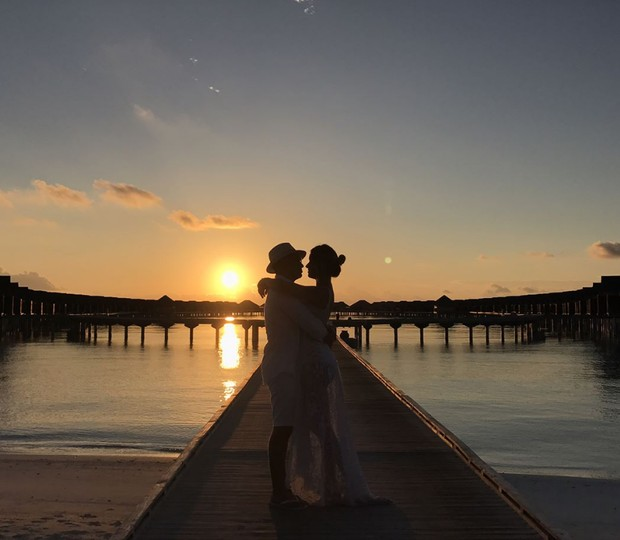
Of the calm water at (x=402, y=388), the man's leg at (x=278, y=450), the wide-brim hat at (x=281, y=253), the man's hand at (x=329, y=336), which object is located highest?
the wide-brim hat at (x=281, y=253)

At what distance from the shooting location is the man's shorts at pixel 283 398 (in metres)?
5.48

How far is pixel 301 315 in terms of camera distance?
17.7ft

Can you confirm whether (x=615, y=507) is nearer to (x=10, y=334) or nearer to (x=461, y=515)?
(x=461, y=515)

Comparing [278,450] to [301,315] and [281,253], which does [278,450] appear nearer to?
[301,315]

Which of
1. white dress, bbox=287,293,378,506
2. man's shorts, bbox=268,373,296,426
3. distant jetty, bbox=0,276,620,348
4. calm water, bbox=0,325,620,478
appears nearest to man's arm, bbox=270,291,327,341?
white dress, bbox=287,293,378,506

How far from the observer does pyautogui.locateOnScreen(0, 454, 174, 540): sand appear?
1012cm

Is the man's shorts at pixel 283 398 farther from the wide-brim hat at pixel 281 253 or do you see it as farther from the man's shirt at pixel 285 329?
the wide-brim hat at pixel 281 253

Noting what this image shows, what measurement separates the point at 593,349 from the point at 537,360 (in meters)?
14.7

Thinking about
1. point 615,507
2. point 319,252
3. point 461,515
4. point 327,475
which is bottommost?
point 615,507

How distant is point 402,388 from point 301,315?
91.4ft

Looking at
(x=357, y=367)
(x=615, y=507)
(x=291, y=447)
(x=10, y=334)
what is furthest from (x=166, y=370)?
(x=10, y=334)

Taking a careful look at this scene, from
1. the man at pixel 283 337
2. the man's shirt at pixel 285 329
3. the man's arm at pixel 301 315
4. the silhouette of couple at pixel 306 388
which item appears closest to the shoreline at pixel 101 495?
the silhouette of couple at pixel 306 388

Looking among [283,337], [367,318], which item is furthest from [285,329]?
[367,318]

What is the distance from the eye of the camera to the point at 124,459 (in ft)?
50.5
